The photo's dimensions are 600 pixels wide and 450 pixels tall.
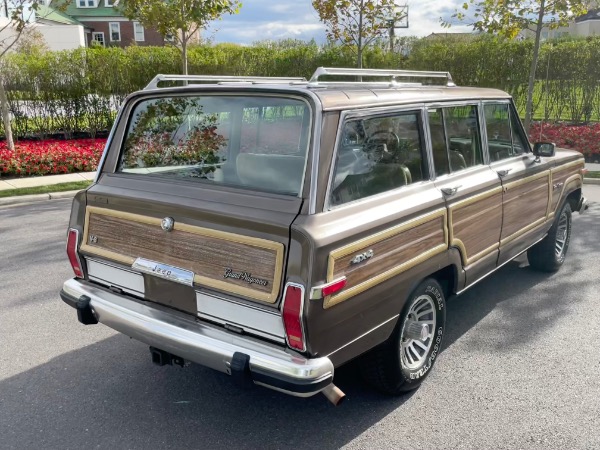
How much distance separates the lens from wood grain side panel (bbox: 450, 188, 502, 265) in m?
3.78

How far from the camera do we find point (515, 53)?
53.5ft

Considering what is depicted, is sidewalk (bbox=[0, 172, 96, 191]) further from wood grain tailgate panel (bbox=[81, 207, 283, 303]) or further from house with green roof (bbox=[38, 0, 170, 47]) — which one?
house with green roof (bbox=[38, 0, 170, 47])

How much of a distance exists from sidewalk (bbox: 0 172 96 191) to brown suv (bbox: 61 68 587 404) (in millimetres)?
7204

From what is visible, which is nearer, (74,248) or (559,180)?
(74,248)

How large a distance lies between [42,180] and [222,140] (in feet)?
28.5

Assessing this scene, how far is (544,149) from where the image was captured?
5074 mm

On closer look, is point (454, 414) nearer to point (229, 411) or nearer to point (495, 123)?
point (229, 411)

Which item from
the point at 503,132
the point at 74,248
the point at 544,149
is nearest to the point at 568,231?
the point at 544,149

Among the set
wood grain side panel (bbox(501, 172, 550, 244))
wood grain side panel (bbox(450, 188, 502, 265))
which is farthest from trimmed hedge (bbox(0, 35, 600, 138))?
wood grain side panel (bbox(450, 188, 502, 265))

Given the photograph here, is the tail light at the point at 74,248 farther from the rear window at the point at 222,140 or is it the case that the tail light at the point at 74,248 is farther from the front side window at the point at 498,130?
the front side window at the point at 498,130

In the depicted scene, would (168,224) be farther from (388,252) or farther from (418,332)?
(418,332)

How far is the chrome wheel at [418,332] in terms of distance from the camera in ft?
11.4

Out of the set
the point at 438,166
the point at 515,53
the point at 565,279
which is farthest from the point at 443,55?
the point at 438,166

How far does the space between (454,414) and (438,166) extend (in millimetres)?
1571
